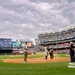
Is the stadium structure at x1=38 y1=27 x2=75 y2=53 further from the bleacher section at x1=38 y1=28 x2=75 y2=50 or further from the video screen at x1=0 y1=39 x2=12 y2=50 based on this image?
the video screen at x1=0 y1=39 x2=12 y2=50

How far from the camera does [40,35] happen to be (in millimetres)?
160125

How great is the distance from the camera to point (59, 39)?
422 ft

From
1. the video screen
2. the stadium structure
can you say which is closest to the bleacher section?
the stadium structure

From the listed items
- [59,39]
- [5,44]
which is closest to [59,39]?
[59,39]

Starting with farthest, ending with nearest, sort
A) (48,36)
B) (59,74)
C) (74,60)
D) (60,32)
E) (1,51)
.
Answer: (48,36) → (60,32) → (1,51) → (74,60) → (59,74)

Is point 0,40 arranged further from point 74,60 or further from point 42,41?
point 74,60

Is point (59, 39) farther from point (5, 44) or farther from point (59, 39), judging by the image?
point (5, 44)

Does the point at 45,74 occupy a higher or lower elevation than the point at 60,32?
lower

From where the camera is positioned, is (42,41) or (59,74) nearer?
(59,74)

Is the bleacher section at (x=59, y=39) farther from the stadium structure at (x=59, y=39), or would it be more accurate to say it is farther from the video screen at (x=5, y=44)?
the video screen at (x=5, y=44)

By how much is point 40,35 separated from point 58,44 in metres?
35.9

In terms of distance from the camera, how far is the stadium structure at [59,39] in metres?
115

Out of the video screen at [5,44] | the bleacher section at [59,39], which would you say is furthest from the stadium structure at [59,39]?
the video screen at [5,44]

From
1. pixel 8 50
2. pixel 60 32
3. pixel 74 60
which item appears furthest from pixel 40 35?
pixel 74 60
